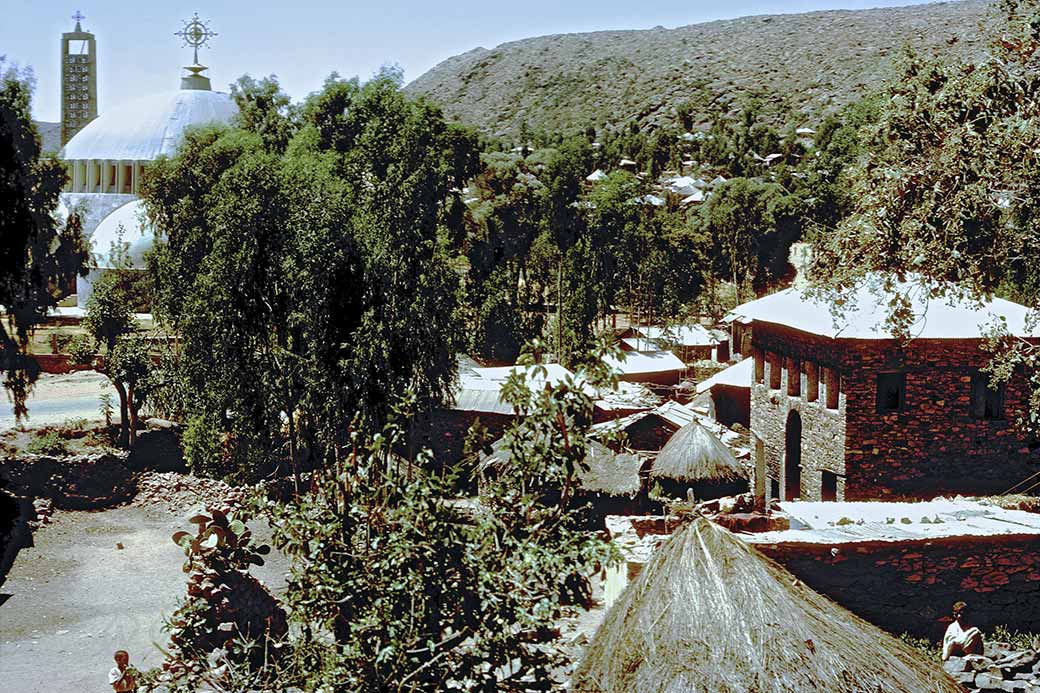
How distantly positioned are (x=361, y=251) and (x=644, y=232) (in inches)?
967

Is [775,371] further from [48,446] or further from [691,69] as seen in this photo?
[691,69]

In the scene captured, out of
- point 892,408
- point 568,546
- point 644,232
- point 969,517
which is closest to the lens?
point 568,546

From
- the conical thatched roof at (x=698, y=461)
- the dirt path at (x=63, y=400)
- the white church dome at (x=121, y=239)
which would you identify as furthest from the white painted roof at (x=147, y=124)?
the conical thatched roof at (x=698, y=461)

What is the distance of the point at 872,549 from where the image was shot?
11695mm

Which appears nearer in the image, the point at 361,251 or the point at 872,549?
the point at 872,549

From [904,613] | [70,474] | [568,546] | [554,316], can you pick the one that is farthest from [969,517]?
[554,316]

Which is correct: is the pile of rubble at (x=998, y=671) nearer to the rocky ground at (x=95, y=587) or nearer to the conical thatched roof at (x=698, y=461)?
the rocky ground at (x=95, y=587)

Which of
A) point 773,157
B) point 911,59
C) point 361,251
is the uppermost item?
point 773,157

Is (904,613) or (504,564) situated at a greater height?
(504,564)

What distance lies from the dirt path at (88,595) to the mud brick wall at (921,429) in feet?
31.8

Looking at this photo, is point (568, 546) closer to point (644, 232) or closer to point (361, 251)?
point (361, 251)

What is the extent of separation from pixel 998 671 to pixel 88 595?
44.3ft

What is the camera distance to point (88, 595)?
16.9 m

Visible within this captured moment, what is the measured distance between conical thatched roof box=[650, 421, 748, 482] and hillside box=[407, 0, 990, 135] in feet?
269
